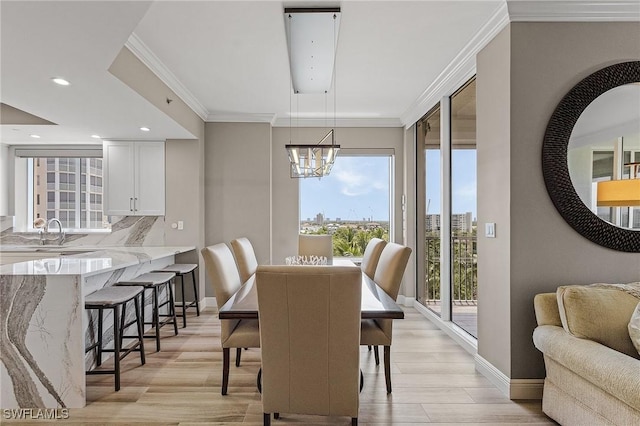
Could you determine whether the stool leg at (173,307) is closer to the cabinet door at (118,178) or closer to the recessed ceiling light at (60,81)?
the cabinet door at (118,178)

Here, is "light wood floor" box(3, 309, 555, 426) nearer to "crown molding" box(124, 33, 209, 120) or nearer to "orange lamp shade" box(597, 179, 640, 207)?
"orange lamp shade" box(597, 179, 640, 207)

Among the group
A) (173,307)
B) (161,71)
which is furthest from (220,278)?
(161,71)

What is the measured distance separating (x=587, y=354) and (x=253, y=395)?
2.03 m

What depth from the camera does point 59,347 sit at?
2.43 meters

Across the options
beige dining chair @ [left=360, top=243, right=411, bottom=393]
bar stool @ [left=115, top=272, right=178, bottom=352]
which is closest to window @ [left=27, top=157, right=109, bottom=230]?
bar stool @ [left=115, top=272, right=178, bottom=352]

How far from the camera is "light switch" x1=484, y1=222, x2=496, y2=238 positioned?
2.70 m

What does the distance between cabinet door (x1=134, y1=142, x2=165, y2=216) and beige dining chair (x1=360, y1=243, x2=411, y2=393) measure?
10.6 feet

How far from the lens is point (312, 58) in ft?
9.97

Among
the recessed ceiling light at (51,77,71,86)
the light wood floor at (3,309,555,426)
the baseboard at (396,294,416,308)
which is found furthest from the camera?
the baseboard at (396,294,416,308)

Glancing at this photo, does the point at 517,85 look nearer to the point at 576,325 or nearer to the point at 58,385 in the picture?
the point at 576,325

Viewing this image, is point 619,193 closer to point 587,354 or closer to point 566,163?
point 566,163

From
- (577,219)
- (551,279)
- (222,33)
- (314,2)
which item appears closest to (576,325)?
(551,279)

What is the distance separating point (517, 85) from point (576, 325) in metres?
1.53

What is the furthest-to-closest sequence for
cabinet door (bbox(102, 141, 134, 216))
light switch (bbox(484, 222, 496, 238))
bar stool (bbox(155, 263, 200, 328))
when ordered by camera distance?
1. cabinet door (bbox(102, 141, 134, 216))
2. bar stool (bbox(155, 263, 200, 328))
3. light switch (bbox(484, 222, 496, 238))
